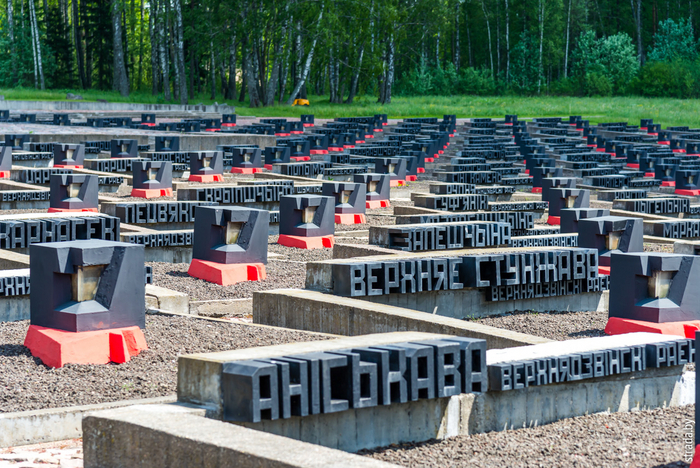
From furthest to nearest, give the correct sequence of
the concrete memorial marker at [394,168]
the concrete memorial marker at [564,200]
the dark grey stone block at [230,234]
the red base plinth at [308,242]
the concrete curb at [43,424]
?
the concrete memorial marker at [394,168]
the concrete memorial marker at [564,200]
the red base plinth at [308,242]
the dark grey stone block at [230,234]
the concrete curb at [43,424]

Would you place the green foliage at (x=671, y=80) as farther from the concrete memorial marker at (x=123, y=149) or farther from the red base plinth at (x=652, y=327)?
the red base plinth at (x=652, y=327)

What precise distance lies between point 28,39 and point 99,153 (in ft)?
164

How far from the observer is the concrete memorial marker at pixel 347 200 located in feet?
63.9

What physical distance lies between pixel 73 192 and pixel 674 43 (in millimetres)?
79860

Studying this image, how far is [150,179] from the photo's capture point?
73.9 feet

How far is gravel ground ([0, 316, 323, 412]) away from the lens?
767 cm

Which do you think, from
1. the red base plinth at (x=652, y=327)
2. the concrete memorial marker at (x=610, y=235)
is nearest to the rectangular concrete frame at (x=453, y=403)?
the red base plinth at (x=652, y=327)

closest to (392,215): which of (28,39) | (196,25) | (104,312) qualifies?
(104,312)

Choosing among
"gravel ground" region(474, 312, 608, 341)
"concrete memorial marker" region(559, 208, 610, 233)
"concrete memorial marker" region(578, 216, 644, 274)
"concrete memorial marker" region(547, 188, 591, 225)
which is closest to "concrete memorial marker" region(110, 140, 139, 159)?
"concrete memorial marker" region(547, 188, 591, 225)

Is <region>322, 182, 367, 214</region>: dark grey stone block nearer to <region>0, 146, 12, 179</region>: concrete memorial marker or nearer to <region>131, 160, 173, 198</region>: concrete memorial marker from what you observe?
<region>131, 160, 173, 198</region>: concrete memorial marker

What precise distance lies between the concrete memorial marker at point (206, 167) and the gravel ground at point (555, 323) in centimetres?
1528

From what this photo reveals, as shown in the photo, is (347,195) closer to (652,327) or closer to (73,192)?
(73,192)

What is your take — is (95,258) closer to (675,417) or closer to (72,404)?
(72,404)

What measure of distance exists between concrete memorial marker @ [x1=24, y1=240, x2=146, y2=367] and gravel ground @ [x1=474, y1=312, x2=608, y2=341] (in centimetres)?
390
